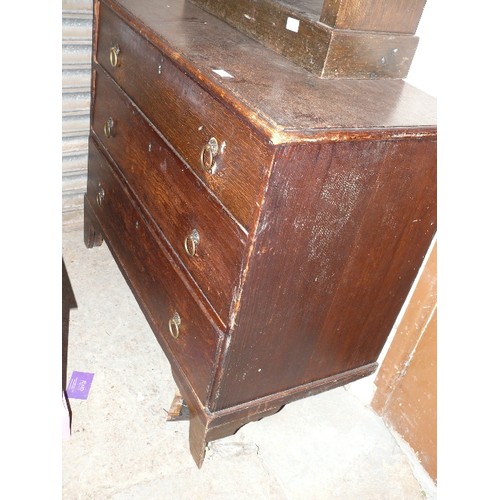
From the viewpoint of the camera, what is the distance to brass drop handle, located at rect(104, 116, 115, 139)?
1646 millimetres

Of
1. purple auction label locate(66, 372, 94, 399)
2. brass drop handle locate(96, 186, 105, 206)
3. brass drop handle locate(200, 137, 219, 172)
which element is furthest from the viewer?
brass drop handle locate(96, 186, 105, 206)

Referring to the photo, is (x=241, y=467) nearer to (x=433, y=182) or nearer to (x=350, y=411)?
(x=350, y=411)

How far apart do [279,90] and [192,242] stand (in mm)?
425

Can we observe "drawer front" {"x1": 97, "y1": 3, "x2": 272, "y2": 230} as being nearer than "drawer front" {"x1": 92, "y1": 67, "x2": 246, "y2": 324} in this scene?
Yes

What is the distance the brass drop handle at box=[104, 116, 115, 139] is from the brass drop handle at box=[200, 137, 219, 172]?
69 centimetres

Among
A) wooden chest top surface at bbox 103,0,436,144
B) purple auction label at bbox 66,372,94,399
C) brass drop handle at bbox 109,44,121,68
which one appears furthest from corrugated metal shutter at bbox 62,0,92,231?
purple auction label at bbox 66,372,94,399

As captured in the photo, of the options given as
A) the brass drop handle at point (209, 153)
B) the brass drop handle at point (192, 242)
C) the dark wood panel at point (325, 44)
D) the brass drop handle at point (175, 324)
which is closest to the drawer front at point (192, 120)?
the brass drop handle at point (209, 153)

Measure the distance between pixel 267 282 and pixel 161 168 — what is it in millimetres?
488

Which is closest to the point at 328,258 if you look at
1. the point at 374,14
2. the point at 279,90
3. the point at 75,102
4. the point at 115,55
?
the point at 279,90

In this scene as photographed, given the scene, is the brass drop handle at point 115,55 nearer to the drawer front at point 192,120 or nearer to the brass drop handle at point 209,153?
the drawer front at point 192,120

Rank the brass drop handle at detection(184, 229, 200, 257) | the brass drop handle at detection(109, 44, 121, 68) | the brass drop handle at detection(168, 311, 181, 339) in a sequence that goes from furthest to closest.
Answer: the brass drop handle at detection(109, 44, 121, 68) → the brass drop handle at detection(168, 311, 181, 339) → the brass drop handle at detection(184, 229, 200, 257)

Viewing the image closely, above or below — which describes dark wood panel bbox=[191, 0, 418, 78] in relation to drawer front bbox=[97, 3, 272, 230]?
above

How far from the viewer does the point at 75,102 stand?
2.09 metres

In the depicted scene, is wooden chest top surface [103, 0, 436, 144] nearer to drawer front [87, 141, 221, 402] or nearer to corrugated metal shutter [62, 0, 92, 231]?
drawer front [87, 141, 221, 402]
